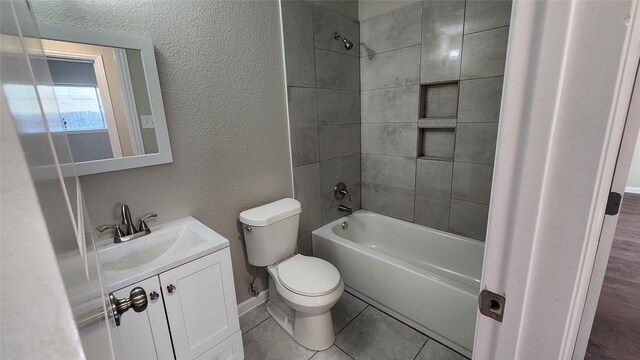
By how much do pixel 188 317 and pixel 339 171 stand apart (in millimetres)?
1603

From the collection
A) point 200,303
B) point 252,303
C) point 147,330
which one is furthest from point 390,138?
point 147,330

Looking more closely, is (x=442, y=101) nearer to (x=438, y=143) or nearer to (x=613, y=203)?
(x=438, y=143)

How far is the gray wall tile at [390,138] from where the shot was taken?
225 centimetres

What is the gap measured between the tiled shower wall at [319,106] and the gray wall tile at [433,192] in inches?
25.3

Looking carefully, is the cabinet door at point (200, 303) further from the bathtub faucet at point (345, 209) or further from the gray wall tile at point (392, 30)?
the gray wall tile at point (392, 30)

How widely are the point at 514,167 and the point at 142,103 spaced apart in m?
1.60

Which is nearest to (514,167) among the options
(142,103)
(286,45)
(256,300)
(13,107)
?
(13,107)

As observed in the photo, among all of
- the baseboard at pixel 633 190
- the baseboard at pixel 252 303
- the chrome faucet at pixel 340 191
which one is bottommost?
the baseboard at pixel 252 303

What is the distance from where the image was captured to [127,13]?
4.17 feet

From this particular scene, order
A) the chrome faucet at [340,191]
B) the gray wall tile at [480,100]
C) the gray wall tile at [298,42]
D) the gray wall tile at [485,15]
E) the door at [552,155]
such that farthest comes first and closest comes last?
the chrome faucet at [340,191] < the gray wall tile at [298,42] < the gray wall tile at [480,100] < the gray wall tile at [485,15] < the door at [552,155]

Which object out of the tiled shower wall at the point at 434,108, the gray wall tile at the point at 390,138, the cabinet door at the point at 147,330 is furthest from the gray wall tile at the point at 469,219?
the cabinet door at the point at 147,330

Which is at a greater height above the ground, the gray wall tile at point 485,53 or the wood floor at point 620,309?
the gray wall tile at point 485,53

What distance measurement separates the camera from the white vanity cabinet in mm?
1105

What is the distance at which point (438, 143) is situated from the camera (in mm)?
2189
